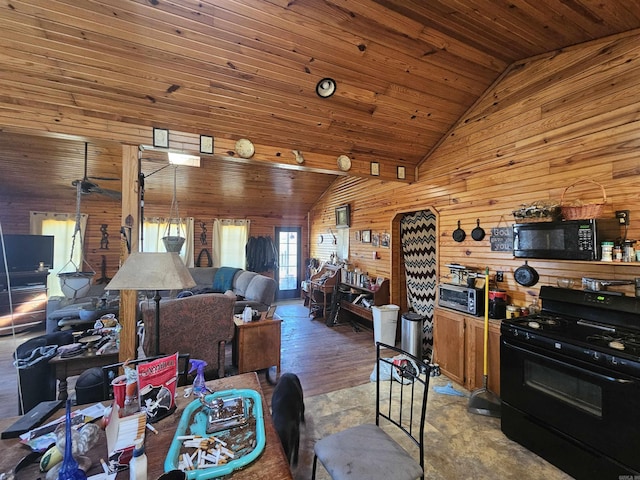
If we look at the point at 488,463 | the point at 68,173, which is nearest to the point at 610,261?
the point at 488,463

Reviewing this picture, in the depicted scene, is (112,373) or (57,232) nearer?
(112,373)

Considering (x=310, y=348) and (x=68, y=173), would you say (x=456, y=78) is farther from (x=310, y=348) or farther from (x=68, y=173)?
(x=68, y=173)

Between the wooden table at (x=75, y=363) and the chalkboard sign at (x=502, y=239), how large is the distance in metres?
3.94

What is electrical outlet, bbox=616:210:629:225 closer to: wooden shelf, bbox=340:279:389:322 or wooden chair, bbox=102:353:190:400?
wooden shelf, bbox=340:279:389:322

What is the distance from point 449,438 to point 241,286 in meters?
4.64

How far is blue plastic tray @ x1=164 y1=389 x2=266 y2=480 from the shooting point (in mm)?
1015

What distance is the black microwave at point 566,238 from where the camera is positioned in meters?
2.03

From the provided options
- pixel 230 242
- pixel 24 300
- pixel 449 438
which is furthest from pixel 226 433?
pixel 230 242

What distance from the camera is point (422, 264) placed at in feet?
14.1

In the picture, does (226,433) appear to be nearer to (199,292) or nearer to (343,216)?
(199,292)

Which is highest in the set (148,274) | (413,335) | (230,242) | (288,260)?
(230,242)

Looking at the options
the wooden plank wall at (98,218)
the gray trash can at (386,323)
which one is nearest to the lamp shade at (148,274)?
the gray trash can at (386,323)

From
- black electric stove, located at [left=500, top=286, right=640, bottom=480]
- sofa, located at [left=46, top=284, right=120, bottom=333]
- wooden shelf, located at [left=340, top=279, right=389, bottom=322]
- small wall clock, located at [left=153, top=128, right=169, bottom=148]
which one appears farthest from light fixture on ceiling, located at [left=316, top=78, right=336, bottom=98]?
sofa, located at [left=46, top=284, right=120, bottom=333]

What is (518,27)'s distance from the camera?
233cm
